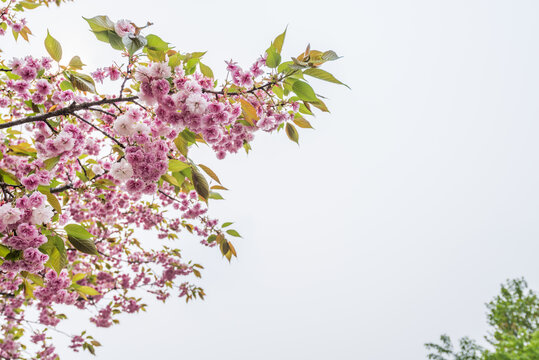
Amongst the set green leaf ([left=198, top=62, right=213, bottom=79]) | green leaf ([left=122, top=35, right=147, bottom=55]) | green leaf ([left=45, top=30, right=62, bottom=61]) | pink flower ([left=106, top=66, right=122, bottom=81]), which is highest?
pink flower ([left=106, top=66, right=122, bottom=81])

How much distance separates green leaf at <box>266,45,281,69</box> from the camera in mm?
1708

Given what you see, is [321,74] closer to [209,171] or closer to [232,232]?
[209,171]

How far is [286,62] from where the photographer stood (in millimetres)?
1786

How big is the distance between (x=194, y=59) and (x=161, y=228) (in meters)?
6.45

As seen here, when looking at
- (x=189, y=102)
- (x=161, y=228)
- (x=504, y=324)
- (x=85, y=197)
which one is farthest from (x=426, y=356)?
(x=189, y=102)

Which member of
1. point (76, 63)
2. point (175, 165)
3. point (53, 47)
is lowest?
point (175, 165)

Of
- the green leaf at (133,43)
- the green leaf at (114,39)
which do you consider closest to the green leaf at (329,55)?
the green leaf at (133,43)

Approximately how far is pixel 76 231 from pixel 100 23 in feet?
3.63

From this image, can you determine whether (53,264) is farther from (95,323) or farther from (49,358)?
(95,323)

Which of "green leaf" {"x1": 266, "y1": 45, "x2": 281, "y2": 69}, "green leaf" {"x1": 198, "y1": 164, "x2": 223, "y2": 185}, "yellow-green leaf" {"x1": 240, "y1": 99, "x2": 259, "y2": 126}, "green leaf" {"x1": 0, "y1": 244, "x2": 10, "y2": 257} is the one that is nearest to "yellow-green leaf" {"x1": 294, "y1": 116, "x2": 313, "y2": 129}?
"yellow-green leaf" {"x1": 240, "y1": 99, "x2": 259, "y2": 126}

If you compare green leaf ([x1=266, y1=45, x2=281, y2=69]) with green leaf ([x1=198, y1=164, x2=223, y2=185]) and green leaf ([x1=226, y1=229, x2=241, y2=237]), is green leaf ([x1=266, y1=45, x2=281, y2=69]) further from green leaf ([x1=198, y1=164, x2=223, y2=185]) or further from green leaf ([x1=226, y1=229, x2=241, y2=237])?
green leaf ([x1=226, y1=229, x2=241, y2=237])

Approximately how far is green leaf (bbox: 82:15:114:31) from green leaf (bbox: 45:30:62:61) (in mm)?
524

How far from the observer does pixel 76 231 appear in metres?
1.66

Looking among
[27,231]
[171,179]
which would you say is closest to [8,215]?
[27,231]
